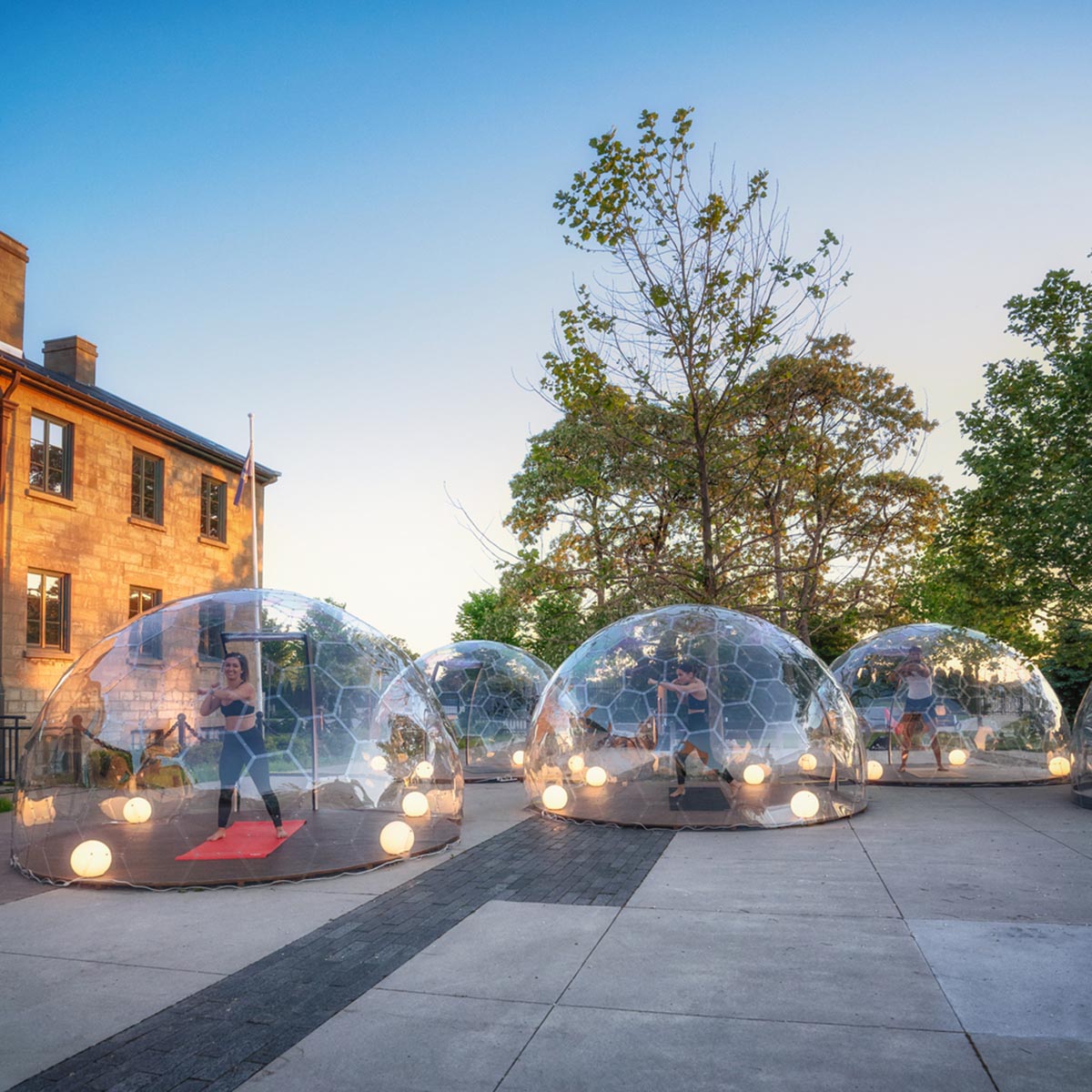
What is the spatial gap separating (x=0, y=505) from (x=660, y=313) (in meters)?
11.8

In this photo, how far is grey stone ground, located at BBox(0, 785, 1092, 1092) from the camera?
11.3 feet

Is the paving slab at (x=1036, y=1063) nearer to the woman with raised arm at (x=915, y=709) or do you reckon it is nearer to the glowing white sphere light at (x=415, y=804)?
the glowing white sphere light at (x=415, y=804)

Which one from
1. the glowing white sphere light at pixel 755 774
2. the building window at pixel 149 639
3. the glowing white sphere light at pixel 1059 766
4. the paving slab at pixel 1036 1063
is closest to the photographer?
the paving slab at pixel 1036 1063

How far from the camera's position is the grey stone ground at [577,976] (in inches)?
136

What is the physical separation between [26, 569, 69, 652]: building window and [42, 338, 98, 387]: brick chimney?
614cm


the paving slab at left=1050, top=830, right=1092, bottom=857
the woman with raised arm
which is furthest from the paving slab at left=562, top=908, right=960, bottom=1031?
the woman with raised arm

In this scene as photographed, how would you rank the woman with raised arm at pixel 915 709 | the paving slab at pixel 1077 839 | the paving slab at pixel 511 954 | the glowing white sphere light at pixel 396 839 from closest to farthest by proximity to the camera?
the paving slab at pixel 511 954 < the glowing white sphere light at pixel 396 839 < the paving slab at pixel 1077 839 < the woman with raised arm at pixel 915 709

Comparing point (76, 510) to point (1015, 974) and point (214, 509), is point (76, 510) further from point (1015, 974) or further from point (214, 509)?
point (1015, 974)

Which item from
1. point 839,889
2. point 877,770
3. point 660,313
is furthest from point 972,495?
point 839,889

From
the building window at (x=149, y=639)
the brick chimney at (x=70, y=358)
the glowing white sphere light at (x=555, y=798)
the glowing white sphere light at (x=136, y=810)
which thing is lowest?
the glowing white sphere light at (x=555, y=798)

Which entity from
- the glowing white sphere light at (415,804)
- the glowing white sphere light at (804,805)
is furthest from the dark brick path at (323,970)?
the glowing white sphere light at (804,805)

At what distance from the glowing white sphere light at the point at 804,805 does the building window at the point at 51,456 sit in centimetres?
1473

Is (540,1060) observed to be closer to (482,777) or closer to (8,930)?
(8,930)

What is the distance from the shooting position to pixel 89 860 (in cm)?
673
